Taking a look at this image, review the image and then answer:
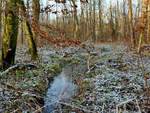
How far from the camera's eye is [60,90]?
7211mm

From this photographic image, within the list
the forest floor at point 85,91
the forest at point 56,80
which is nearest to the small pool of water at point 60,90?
the forest at point 56,80

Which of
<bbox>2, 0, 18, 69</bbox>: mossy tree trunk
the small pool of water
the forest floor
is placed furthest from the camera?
<bbox>2, 0, 18, 69</bbox>: mossy tree trunk

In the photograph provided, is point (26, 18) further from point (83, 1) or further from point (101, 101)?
point (101, 101)

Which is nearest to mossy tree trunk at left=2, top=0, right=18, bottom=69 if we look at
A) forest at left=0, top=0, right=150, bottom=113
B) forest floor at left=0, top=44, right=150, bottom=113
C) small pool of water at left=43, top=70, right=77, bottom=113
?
forest at left=0, top=0, right=150, bottom=113

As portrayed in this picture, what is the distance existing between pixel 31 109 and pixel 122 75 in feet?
16.2

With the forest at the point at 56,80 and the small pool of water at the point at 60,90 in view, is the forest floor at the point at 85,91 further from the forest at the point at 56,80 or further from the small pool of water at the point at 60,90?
the small pool of water at the point at 60,90

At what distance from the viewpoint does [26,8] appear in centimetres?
435

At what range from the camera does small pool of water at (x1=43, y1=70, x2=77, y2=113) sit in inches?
228

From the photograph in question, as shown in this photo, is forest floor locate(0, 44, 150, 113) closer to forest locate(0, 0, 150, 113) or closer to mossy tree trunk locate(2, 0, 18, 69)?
forest locate(0, 0, 150, 113)

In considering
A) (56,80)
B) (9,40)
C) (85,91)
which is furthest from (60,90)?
(9,40)

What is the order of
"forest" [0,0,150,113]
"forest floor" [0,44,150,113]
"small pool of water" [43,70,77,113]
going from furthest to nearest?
1. "small pool of water" [43,70,77,113]
2. "forest floor" [0,44,150,113]
3. "forest" [0,0,150,113]

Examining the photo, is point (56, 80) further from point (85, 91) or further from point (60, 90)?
point (85, 91)

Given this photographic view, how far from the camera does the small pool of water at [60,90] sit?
228 inches

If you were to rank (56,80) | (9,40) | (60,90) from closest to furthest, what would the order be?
1. (60,90)
2. (9,40)
3. (56,80)
